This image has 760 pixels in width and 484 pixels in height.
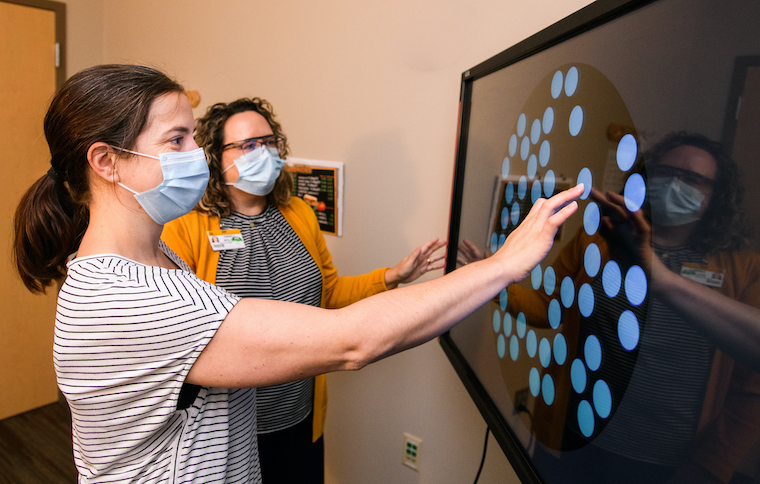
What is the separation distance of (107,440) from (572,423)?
0.82 metres

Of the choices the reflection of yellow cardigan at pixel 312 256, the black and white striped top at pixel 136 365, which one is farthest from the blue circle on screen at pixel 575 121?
the reflection of yellow cardigan at pixel 312 256

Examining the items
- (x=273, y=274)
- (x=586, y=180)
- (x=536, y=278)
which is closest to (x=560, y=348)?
(x=536, y=278)

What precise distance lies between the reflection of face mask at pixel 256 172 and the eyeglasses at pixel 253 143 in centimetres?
2

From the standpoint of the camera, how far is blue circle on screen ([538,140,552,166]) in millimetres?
877

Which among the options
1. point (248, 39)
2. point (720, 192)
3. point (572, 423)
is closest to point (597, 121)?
point (720, 192)

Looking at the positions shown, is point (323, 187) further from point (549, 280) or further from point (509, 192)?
point (549, 280)

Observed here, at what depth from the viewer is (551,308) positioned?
85cm

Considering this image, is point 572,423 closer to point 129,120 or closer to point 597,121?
point 597,121

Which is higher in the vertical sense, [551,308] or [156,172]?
[156,172]

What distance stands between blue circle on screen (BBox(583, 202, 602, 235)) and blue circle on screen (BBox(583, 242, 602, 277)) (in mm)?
24

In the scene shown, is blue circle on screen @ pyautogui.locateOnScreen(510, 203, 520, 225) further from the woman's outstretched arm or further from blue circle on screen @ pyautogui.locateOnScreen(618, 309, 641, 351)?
blue circle on screen @ pyautogui.locateOnScreen(618, 309, 641, 351)

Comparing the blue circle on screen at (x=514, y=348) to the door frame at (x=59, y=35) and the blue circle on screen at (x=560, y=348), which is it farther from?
the door frame at (x=59, y=35)

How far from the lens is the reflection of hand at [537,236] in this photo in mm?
754

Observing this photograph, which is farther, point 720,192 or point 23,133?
point 23,133
